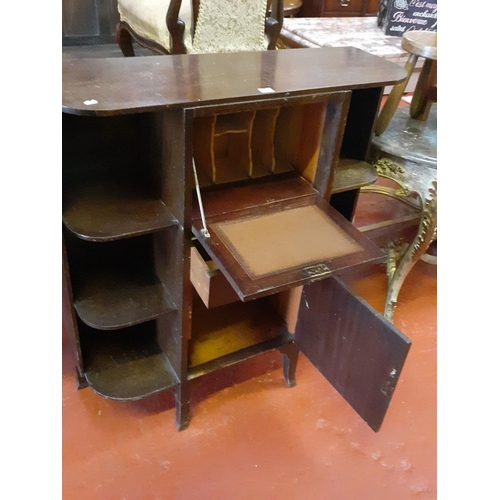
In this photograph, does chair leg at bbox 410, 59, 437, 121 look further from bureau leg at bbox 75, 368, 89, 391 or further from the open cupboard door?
bureau leg at bbox 75, 368, 89, 391

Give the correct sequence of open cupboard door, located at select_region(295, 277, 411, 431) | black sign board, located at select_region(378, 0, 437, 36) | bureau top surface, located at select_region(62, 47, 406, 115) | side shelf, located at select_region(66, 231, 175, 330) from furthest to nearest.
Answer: black sign board, located at select_region(378, 0, 437, 36) < side shelf, located at select_region(66, 231, 175, 330) < open cupboard door, located at select_region(295, 277, 411, 431) < bureau top surface, located at select_region(62, 47, 406, 115)

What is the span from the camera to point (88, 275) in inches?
47.8

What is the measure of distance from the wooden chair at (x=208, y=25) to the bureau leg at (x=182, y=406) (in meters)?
1.26

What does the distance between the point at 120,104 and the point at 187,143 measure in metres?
0.13

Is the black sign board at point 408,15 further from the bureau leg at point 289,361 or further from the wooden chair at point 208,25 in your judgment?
the bureau leg at point 289,361

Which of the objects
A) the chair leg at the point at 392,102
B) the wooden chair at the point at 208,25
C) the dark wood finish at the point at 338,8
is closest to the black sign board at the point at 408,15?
the dark wood finish at the point at 338,8

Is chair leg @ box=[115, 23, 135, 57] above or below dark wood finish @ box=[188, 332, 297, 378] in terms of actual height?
above

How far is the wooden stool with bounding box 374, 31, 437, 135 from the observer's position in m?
1.39

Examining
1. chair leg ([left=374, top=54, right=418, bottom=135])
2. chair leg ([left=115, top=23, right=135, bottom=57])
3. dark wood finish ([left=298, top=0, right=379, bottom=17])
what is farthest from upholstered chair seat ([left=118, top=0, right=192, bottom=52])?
dark wood finish ([left=298, top=0, right=379, bottom=17])

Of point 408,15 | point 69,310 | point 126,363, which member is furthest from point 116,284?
point 408,15

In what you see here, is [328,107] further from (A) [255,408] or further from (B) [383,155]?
(A) [255,408]

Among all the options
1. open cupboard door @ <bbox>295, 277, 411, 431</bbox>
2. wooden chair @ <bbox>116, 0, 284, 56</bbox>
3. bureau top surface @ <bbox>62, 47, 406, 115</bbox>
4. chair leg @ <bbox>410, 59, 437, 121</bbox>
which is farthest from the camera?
wooden chair @ <bbox>116, 0, 284, 56</bbox>

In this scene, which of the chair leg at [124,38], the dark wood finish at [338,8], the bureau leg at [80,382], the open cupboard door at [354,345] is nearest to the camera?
the open cupboard door at [354,345]

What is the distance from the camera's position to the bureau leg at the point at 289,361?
1383 millimetres
